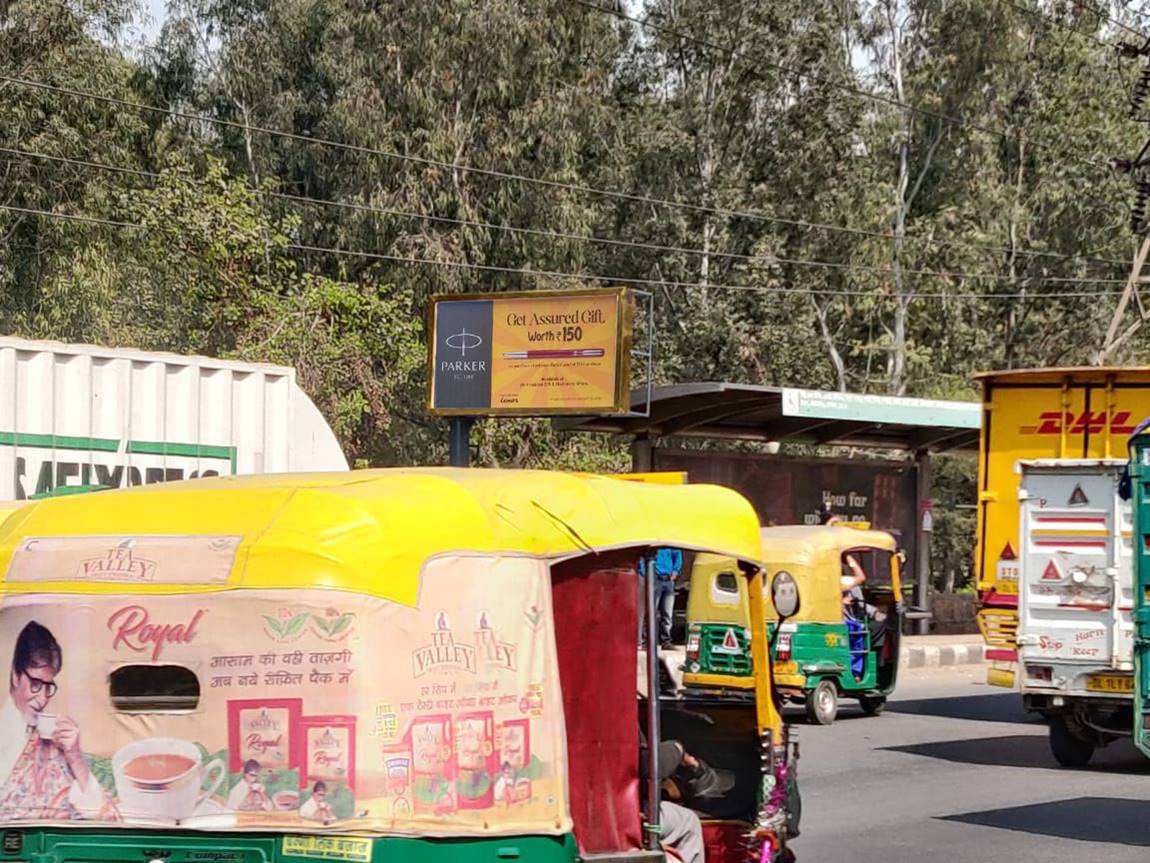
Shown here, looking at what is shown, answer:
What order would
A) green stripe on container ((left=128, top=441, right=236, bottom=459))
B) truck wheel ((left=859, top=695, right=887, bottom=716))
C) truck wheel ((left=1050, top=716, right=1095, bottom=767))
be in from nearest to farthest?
1. truck wheel ((left=1050, top=716, right=1095, bottom=767))
2. green stripe on container ((left=128, top=441, right=236, bottom=459))
3. truck wheel ((left=859, top=695, right=887, bottom=716))

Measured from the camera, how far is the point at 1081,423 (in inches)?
659

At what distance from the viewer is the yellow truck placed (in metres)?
16.3

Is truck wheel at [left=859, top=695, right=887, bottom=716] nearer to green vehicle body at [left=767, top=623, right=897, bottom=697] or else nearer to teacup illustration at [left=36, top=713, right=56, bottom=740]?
green vehicle body at [left=767, top=623, right=897, bottom=697]

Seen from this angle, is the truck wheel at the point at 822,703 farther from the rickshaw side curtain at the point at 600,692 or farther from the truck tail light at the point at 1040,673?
the rickshaw side curtain at the point at 600,692

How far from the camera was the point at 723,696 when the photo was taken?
7.46 meters

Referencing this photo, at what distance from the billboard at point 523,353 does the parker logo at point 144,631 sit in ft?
61.3

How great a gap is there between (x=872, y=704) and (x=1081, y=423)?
3.43 meters

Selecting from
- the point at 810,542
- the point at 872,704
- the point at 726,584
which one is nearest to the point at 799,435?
the point at 872,704

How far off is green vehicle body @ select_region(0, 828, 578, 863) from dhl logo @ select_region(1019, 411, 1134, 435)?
12.4m

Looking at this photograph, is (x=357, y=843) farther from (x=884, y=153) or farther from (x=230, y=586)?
(x=884, y=153)

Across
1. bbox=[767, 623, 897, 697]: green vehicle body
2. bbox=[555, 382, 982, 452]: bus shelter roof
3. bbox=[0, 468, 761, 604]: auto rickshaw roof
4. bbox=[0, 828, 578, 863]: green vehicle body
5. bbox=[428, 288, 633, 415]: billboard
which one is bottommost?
bbox=[767, 623, 897, 697]: green vehicle body

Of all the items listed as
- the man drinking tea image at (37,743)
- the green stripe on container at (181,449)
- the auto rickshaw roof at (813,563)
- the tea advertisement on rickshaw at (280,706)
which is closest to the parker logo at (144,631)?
the tea advertisement on rickshaw at (280,706)


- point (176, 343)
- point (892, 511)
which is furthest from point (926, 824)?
point (176, 343)

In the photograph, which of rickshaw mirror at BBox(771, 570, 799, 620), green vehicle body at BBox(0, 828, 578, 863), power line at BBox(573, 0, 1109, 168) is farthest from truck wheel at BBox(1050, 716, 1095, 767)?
power line at BBox(573, 0, 1109, 168)
